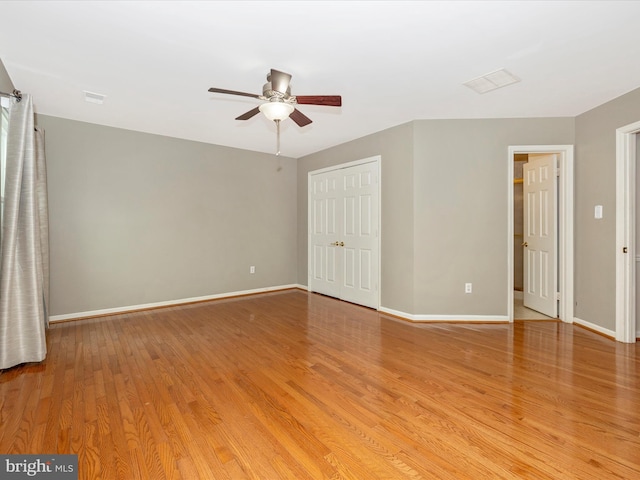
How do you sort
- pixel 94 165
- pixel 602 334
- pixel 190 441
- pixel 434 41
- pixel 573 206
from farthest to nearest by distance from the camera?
pixel 94 165
pixel 573 206
pixel 602 334
pixel 434 41
pixel 190 441

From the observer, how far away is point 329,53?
2467mm

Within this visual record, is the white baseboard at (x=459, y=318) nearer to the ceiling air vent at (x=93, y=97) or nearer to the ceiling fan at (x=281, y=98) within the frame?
the ceiling fan at (x=281, y=98)

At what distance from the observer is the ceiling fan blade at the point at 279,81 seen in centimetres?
246

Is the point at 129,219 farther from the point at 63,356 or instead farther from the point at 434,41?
the point at 434,41

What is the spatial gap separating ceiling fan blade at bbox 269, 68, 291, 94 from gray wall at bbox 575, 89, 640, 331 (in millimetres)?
3444

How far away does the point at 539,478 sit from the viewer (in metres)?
1.54

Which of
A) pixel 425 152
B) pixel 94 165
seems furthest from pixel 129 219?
pixel 425 152

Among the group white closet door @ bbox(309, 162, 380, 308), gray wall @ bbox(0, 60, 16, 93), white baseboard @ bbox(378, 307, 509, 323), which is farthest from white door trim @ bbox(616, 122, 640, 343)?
gray wall @ bbox(0, 60, 16, 93)

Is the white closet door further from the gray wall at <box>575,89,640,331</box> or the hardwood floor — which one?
the gray wall at <box>575,89,640,331</box>

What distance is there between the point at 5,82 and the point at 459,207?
482 centimetres

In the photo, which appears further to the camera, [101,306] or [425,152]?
[101,306]

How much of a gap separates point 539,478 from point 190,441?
1.82 m

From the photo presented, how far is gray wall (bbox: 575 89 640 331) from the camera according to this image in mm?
3418

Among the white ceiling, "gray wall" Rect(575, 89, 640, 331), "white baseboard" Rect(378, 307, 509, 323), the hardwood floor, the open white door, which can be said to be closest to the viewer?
the hardwood floor
